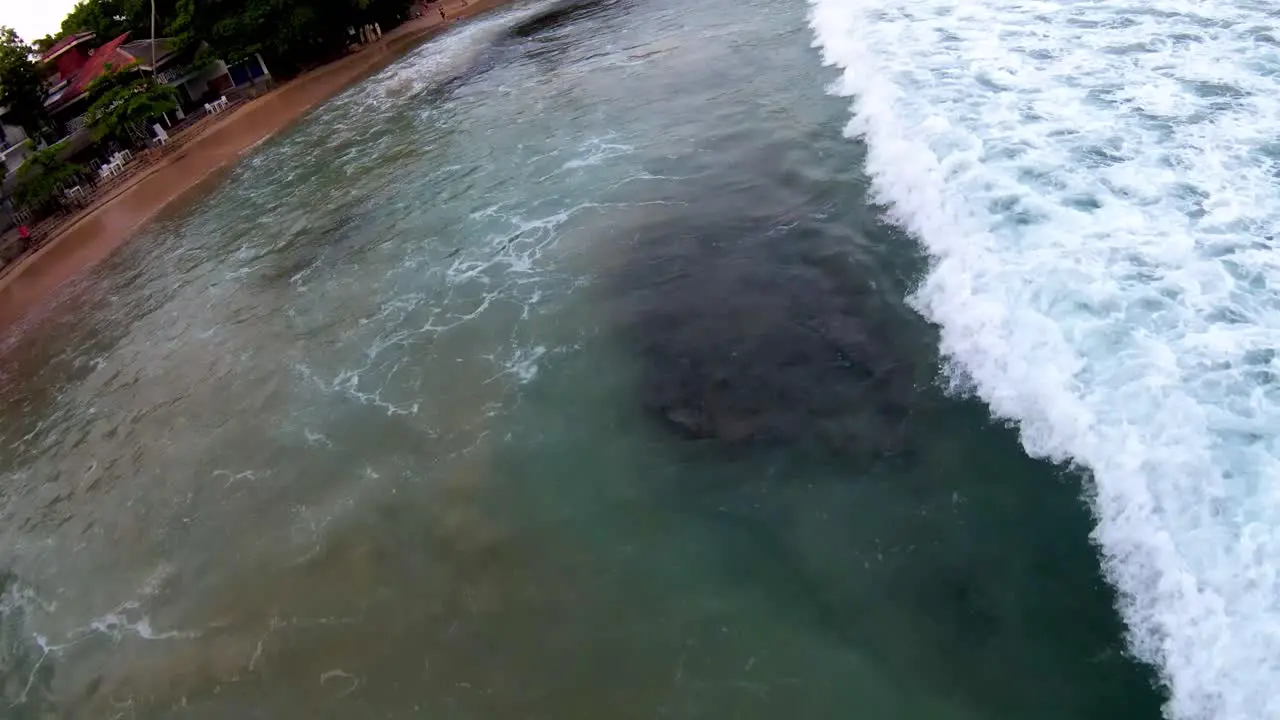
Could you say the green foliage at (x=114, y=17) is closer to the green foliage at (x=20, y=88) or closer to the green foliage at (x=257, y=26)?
the green foliage at (x=257, y=26)

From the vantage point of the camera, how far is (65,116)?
117 ft

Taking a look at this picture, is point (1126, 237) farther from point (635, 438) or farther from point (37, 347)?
point (37, 347)

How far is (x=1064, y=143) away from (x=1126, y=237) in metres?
3.51

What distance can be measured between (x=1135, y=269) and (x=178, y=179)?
34287 mm

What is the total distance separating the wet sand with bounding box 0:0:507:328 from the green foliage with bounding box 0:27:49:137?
570 centimetres

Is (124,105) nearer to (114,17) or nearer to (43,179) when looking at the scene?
(43,179)

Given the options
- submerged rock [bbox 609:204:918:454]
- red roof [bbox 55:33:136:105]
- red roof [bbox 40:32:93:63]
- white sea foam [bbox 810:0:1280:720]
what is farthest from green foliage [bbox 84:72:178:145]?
white sea foam [bbox 810:0:1280:720]

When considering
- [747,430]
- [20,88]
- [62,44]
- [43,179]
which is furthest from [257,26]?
[747,430]

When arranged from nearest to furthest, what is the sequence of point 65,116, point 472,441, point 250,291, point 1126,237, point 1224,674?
point 1224,674 → point 1126,237 → point 472,441 → point 250,291 → point 65,116

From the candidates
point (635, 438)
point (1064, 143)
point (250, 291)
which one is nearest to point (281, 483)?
point (635, 438)

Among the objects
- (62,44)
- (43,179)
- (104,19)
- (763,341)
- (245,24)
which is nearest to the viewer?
(763,341)

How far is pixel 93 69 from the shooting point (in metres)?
36.1

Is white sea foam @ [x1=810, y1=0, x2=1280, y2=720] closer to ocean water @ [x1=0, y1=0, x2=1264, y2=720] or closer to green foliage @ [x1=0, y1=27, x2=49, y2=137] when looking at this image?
ocean water @ [x1=0, y1=0, x2=1264, y2=720]

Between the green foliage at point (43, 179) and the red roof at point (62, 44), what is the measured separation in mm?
Answer: 10855
